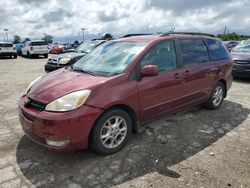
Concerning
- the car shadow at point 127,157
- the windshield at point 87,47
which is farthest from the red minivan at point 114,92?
the windshield at point 87,47

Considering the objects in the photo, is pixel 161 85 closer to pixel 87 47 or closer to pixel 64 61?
pixel 64 61

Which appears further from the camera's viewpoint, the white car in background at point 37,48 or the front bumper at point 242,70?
the white car in background at point 37,48

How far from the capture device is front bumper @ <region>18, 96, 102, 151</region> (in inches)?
125

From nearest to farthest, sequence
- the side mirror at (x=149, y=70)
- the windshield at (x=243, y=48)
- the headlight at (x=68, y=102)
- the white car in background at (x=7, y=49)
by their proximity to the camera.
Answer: the headlight at (x=68, y=102) < the side mirror at (x=149, y=70) < the windshield at (x=243, y=48) < the white car in background at (x=7, y=49)

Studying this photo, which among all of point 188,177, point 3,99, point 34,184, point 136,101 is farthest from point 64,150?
point 3,99

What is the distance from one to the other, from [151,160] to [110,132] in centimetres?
71

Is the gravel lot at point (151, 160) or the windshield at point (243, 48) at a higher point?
the windshield at point (243, 48)

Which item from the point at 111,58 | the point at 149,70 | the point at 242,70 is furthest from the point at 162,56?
the point at 242,70

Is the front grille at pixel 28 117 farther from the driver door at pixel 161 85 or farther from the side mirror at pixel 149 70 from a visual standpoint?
the side mirror at pixel 149 70

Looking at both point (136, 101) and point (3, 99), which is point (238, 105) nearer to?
point (136, 101)

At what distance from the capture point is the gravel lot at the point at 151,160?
123 inches

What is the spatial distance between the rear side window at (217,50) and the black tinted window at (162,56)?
4.78 ft

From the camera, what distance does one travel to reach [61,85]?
3635mm

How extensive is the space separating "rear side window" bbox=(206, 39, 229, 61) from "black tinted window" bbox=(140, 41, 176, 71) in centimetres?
146
